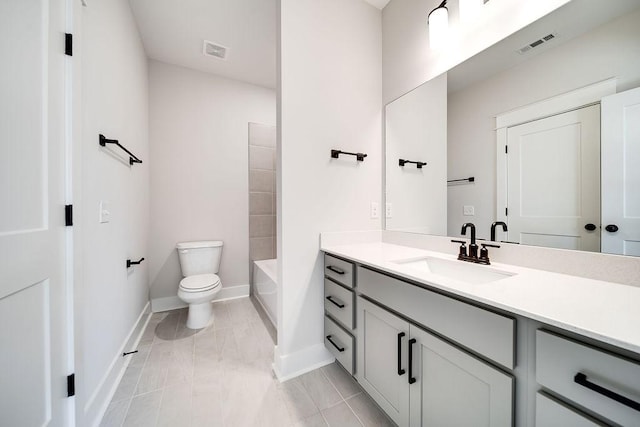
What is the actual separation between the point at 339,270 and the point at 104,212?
146cm

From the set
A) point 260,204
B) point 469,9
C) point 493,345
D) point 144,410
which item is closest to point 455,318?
point 493,345

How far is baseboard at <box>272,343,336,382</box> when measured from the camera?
153 cm

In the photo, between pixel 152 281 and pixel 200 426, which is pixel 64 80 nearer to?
pixel 200 426

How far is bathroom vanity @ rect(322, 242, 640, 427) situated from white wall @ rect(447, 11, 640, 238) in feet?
1.31

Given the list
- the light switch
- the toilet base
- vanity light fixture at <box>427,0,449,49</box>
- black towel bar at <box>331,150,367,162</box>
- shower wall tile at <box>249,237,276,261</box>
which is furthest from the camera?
shower wall tile at <box>249,237,276,261</box>

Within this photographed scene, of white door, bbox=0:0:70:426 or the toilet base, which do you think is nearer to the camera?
white door, bbox=0:0:70:426

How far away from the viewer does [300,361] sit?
1582mm

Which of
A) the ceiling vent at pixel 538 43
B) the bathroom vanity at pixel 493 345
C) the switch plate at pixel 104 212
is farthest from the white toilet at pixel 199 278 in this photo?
the ceiling vent at pixel 538 43

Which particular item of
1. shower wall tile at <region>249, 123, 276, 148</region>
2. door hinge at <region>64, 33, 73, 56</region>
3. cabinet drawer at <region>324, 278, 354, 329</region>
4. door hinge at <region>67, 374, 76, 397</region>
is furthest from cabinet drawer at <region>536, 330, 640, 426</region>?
shower wall tile at <region>249, 123, 276, 148</region>

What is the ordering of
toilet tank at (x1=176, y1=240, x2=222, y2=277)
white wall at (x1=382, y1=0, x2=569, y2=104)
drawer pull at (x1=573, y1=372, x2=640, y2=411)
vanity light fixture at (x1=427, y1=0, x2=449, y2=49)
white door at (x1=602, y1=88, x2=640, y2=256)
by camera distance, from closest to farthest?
drawer pull at (x1=573, y1=372, x2=640, y2=411), white door at (x1=602, y1=88, x2=640, y2=256), white wall at (x1=382, y1=0, x2=569, y2=104), vanity light fixture at (x1=427, y1=0, x2=449, y2=49), toilet tank at (x1=176, y1=240, x2=222, y2=277)

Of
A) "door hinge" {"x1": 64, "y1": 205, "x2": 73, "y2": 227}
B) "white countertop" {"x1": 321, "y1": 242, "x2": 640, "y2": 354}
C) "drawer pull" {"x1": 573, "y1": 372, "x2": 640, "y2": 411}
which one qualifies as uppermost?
"door hinge" {"x1": 64, "y1": 205, "x2": 73, "y2": 227}

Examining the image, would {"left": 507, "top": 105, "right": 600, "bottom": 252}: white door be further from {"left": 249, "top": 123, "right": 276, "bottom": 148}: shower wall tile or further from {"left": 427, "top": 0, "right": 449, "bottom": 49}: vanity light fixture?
{"left": 249, "top": 123, "right": 276, "bottom": 148}: shower wall tile

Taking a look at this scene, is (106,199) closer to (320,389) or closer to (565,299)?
(320,389)

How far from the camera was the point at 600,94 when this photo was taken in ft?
2.85
